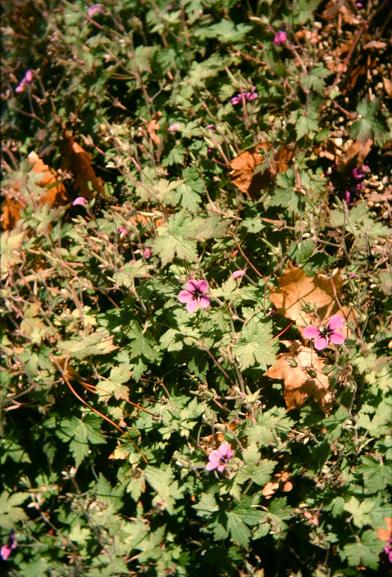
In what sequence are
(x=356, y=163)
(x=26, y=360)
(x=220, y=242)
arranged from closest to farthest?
1. (x=26, y=360)
2. (x=220, y=242)
3. (x=356, y=163)

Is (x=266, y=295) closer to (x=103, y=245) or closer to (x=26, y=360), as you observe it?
(x=103, y=245)

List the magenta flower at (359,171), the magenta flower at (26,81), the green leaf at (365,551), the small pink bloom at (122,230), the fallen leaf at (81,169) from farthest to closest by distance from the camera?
the magenta flower at (26,81) → the fallen leaf at (81,169) → the magenta flower at (359,171) → the small pink bloom at (122,230) → the green leaf at (365,551)

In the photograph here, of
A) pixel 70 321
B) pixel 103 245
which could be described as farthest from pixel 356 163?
pixel 70 321

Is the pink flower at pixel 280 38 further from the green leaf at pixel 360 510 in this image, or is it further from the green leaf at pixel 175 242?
the green leaf at pixel 360 510

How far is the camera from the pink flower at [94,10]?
2.98m

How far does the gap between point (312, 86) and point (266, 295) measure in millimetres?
950

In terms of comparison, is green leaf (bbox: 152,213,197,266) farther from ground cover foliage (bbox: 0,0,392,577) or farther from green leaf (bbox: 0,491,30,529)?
green leaf (bbox: 0,491,30,529)

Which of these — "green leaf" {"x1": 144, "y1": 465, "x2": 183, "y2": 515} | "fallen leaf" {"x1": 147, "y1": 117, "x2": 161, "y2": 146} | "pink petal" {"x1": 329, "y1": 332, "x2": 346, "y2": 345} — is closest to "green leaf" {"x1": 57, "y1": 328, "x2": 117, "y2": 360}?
"green leaf" {"x1": 144, "y1": 465, "x2": 183, "y2": 515}

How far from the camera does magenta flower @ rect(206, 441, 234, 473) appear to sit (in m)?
2.01

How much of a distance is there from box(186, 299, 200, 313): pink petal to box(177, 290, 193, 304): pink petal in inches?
0.4

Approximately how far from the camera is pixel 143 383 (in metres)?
2.37

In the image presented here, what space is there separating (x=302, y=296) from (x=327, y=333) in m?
0.20

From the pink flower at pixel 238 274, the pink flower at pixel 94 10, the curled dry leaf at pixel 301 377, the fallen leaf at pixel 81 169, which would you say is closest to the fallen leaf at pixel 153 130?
the fallen leaf at pixel 81 169

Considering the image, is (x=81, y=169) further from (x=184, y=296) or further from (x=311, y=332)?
(x=311, y=332)
